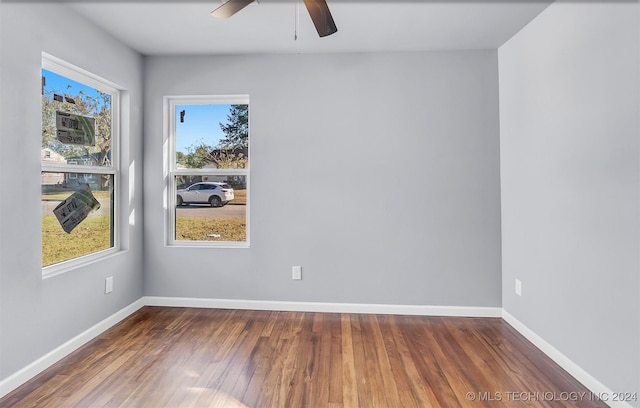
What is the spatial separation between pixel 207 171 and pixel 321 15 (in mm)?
→ 2051

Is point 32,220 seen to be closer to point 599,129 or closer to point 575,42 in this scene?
point 599,129

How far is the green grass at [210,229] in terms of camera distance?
3.50m

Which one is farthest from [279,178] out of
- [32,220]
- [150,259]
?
[32,220]

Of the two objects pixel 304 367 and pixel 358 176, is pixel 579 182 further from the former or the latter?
pixel 304 367

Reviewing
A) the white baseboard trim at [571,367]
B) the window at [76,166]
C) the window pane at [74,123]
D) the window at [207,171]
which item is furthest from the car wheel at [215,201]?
the white baseboard trim at [571,367]

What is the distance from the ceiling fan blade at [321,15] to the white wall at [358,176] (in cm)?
114

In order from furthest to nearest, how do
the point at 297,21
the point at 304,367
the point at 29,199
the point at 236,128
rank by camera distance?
the point at 236,128
the point at 297,21
the point at 304,367
the point at 29,199

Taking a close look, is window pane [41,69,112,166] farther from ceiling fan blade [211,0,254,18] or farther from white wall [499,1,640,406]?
white wall [499,1,640,406]

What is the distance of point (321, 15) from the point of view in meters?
2.01

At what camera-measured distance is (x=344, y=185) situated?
130 inches

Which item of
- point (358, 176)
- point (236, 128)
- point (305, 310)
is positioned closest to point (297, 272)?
point (305, 310)

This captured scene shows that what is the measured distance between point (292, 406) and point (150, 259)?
2.30 meters

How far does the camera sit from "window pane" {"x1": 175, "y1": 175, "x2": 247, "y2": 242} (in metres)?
3.50

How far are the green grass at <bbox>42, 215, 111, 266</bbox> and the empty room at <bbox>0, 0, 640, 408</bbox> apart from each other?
0.02m
